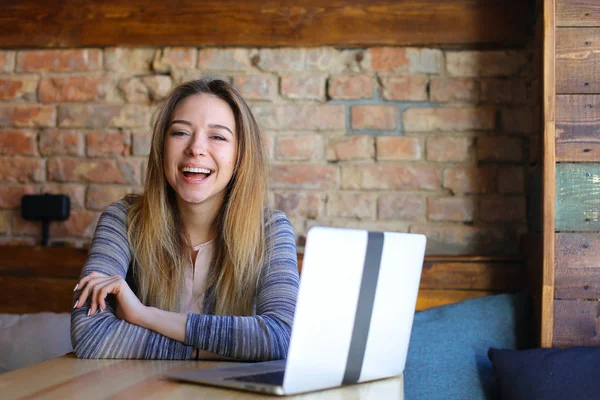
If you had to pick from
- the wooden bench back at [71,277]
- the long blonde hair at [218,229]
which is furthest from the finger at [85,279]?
the wooden bench back at [71,277]

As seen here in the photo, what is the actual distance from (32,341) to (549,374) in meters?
1.49

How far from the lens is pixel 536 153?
82.5 inches

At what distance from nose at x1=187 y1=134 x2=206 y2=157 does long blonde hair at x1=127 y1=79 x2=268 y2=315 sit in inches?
4.3

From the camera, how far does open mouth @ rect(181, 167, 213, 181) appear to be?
1.70m

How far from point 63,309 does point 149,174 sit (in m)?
0.82

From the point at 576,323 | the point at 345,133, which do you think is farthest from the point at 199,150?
the point at 576,323

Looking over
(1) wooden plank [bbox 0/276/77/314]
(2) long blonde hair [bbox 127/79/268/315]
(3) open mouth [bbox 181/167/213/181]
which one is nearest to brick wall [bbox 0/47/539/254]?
(1) wooden plank [bbox 0/276/77/314]

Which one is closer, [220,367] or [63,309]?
[220,367]

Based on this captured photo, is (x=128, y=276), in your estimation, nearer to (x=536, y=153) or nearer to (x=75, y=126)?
(x=75, y=126)

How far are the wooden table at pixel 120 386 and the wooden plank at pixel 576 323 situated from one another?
975mm

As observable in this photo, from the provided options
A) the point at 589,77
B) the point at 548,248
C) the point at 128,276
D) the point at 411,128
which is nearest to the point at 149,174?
the point at 128,276

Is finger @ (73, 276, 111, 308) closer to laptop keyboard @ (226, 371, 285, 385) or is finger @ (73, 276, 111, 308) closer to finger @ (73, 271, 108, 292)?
finger @ (73, 271, 108, 292)

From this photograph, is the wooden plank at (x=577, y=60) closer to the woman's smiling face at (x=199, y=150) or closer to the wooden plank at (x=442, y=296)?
the wooden plank at (x=442, y=296)

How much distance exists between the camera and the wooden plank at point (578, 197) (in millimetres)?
1910
